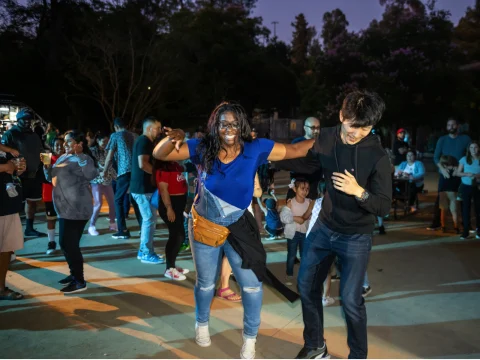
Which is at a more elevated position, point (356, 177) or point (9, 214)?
point (356, 177)

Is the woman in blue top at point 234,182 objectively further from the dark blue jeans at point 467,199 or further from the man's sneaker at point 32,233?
the man's sneaker at point 32,233

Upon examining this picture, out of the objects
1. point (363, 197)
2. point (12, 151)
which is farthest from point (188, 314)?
point (12, 151)

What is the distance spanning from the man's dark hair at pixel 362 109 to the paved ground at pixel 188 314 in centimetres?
187

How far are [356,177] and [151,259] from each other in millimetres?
3775

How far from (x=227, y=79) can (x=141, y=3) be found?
7.17m

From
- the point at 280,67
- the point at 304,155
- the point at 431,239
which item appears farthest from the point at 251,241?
the point at 280,67

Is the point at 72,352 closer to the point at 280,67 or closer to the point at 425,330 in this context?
the point at 425,330

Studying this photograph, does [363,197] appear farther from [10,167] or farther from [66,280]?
[66,280]

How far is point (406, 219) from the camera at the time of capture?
9391 millimetres

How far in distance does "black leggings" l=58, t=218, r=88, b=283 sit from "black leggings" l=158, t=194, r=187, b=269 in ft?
3.12

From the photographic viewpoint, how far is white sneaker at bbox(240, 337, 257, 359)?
3582mm

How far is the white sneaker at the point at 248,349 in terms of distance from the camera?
358cm

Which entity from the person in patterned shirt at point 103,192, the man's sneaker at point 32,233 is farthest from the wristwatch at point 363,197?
the man's sneaker at point 32,233

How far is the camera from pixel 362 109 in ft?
10.3
